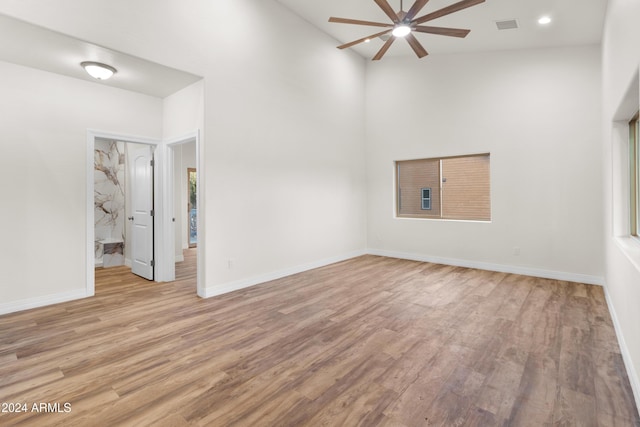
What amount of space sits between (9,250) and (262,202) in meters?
2.91

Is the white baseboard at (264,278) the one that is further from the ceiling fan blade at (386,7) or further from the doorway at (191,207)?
the doorway at (191,207)

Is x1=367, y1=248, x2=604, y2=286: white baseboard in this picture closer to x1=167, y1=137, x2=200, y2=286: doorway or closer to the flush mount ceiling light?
x1=167, y1=137, x2=200, y2=286: doorway

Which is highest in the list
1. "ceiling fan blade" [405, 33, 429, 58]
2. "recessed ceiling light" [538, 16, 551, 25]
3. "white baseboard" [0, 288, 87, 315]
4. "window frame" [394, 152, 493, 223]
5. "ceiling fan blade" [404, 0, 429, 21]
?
"recessed ceiling light" [538, 16, 551, 25]

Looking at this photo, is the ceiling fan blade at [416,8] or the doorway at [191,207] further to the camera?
the doorway at [191,207]

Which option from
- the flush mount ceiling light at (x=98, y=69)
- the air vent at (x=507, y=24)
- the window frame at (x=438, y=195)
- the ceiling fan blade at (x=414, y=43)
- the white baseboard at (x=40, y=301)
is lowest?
the white baseboard at (x=40, y=301)

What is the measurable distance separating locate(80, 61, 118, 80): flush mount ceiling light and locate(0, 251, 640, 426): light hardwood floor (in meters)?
2.68

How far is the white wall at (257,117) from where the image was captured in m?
3.38

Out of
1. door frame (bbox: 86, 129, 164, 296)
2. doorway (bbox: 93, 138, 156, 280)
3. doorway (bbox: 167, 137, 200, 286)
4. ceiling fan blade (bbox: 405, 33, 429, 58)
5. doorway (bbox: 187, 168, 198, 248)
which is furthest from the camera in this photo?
doorway (bbox: 187, 168, 198, 248)

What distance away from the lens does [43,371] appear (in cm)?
230

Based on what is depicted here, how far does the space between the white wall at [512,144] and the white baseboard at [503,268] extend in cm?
2

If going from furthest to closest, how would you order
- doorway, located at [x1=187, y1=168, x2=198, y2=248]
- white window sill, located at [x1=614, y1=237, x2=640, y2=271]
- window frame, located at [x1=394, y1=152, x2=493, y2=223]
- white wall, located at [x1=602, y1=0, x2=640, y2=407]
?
doorway, located at [x1=187, y1=168, x2=198, y2=248]
window frame, located at [x1=394, y1=152, x2=493, y2=223]
white window sill, located at [x1=614, y1=237, x2=640, y2=271]
white wall, located at [x1=602, y1=0, x2=640, y2=407]

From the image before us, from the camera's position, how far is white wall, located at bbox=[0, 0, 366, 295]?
3383mm

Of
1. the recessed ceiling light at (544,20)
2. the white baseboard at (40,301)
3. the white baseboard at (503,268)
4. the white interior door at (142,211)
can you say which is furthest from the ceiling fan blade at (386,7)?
the white baseboard at (40,301)

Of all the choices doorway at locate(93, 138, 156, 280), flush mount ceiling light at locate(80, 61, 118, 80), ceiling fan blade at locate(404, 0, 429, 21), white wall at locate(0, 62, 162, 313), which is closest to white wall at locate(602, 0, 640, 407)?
ceiling fan blade at locate(404, 0, 429, 21)
